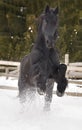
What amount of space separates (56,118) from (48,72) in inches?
32.0

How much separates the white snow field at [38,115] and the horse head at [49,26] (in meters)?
1.27

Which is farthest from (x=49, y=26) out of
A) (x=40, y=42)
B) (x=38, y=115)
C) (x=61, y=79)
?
(x=38, y=115)

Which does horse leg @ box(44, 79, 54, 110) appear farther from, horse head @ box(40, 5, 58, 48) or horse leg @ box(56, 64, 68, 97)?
horse head @ box(40, 5, 58, 48)

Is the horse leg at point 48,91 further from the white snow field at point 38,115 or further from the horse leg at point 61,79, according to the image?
the horse leg at point 61,79

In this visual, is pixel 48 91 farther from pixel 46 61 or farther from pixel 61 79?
pixel 46 61

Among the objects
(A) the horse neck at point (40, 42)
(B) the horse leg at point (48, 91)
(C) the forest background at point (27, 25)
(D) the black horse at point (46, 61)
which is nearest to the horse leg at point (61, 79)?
(D) the black horse at point (46, 61)

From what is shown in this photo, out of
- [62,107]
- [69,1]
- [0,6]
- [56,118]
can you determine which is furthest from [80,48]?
[56,118]

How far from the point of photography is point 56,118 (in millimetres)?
6926

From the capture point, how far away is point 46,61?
690 centimetres

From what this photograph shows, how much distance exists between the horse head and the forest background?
1436cm

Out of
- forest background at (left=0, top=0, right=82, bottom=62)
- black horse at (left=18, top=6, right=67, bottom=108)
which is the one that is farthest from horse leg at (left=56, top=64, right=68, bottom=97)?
forest background at (left=0, top=0, right=82, bottom=62)

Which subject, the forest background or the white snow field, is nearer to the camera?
the white snow field

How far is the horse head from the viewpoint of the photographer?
6543mm

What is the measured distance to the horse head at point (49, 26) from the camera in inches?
258
